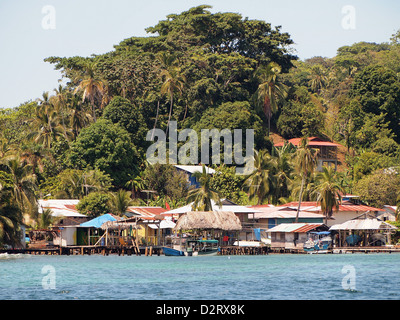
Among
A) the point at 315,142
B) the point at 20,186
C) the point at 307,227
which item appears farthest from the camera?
the point at 315,142

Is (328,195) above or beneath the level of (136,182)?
beneath

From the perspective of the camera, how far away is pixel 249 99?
293 ft

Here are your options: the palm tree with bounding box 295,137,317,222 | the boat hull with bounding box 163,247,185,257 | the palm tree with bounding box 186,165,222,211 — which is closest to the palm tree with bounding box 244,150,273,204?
the palm tree with bounding box 295,137,317,222

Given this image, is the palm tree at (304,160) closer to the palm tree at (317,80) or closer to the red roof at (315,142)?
the red roof at (315,142)

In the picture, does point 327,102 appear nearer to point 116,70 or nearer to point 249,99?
point 249,99

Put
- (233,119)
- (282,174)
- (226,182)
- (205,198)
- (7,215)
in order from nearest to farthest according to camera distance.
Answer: (7,215), (205,198), (226,182), (282,174), (233,119)

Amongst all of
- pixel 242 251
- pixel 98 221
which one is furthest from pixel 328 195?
pixel 98 221

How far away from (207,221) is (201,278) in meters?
19.2

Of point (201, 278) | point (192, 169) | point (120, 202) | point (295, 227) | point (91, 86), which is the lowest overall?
point (201, 278)

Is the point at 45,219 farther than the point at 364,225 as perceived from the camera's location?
Yes

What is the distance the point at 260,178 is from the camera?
72.4m

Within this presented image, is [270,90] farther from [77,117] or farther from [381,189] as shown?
[77,117]
